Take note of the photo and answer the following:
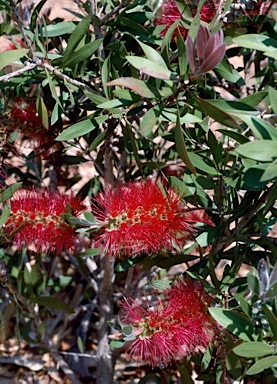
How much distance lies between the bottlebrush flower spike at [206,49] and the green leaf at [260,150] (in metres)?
0.12

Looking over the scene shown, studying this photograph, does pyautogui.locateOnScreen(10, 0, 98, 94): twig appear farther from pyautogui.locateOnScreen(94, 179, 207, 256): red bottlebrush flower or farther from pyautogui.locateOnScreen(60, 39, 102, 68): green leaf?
pyautogui.locateOnScreen(94, 179, 207, 256): red bottlebrush flower

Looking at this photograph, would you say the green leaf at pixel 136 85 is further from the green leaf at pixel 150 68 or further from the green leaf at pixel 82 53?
the green leaf at pixel 82 53

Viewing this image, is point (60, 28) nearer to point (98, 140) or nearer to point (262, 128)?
point (98, 140)

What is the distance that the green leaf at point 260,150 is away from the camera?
0.75 meters

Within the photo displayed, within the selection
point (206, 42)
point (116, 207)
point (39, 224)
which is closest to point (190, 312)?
point (116, 207)

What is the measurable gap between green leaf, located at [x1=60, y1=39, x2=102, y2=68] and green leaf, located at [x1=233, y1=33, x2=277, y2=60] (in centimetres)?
29

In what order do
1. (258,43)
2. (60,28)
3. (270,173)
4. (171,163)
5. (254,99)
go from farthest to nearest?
(171,163)
(60,28)
(254,99)
(258,43)
(270,173)

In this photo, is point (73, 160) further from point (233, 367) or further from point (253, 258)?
point (233, 367)

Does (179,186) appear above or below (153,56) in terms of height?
below

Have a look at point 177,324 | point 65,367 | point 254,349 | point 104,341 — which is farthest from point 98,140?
point 65,367

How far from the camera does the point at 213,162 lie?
1.08 m

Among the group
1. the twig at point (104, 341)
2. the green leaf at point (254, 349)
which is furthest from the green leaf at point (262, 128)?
the twig at point (104, 341)

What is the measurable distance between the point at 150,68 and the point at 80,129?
0.85 feet

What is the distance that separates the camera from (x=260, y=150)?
2.48ft
